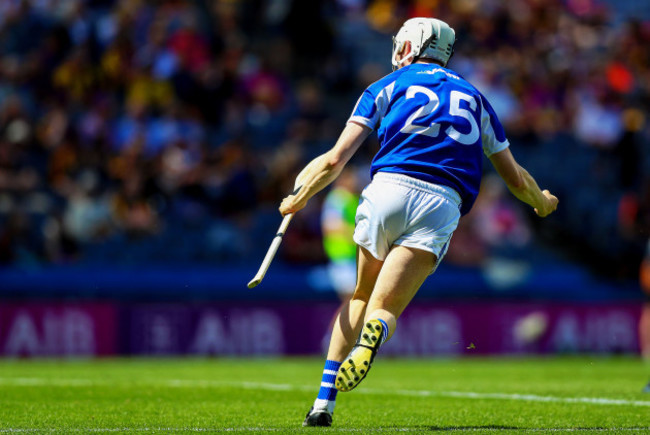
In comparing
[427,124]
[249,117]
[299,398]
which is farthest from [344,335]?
[249,117]

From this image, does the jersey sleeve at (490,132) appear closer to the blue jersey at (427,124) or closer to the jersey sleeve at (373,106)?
the blue jersey at (427,124)

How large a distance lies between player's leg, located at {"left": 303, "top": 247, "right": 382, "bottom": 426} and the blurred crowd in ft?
32.9

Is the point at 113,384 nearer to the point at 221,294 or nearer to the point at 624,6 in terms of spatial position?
the point at 221,294

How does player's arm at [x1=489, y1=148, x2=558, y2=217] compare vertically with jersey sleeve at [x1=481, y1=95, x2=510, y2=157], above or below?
below

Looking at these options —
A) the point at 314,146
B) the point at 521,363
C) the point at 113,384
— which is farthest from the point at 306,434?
the point at 314,146

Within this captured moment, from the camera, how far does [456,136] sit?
6.28 m

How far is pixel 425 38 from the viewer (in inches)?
257

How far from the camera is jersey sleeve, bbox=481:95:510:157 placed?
643 cm

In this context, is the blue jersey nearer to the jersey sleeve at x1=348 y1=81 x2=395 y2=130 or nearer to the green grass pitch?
the jersey sleeve at x1=348 y1=81 x2=395 y2=130

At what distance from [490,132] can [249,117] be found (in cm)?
1196

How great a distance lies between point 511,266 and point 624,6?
8176 millimetres

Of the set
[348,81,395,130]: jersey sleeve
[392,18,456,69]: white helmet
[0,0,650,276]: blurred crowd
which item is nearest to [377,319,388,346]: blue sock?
[348,81,395,130]: jersey sleeve

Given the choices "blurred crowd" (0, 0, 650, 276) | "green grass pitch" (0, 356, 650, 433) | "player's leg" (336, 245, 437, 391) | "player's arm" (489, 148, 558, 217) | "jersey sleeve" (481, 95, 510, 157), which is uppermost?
"blurred crowd" (0, 0, 650, 276)

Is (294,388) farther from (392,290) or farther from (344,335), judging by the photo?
Answer: (392,290)
